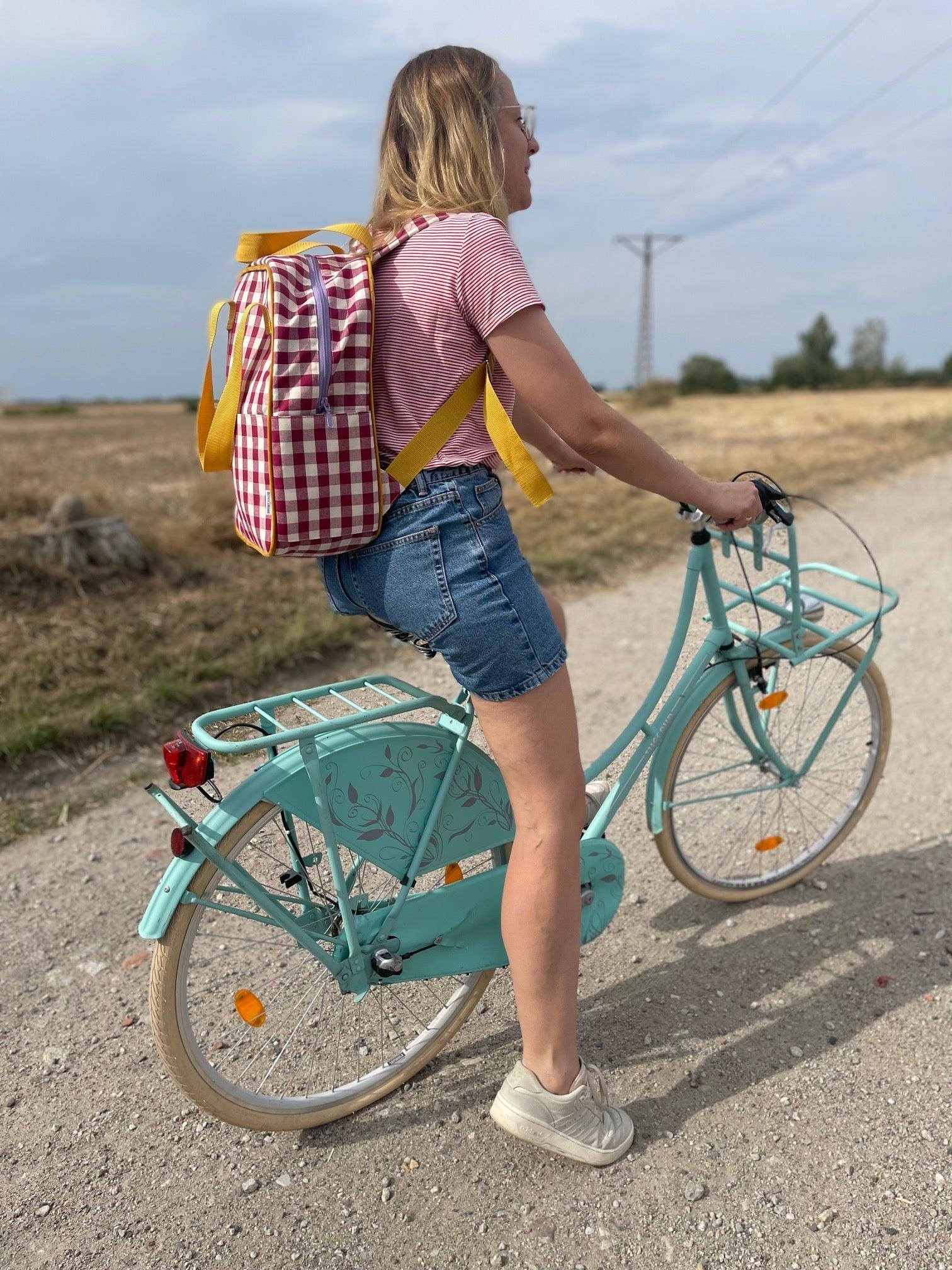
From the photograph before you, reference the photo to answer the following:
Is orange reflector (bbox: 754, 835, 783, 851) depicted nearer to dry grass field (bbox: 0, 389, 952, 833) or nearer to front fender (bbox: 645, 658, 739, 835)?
front fender (bbox: 645, 658, 739, 835)

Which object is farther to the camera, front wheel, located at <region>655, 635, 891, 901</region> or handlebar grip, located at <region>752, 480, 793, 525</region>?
front wheel, located at <region>655, 635, 891, 901</region>

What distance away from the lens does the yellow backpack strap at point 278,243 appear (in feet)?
5.86

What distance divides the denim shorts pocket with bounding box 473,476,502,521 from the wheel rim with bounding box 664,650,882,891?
1.28 metres

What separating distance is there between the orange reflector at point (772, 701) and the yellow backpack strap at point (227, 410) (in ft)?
5.70

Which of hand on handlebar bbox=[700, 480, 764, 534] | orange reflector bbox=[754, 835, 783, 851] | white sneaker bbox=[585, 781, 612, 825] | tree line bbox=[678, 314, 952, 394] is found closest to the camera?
hand on handlebar bbox=[700, 480, 764, 534]

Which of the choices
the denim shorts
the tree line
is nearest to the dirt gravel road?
the denim shorts

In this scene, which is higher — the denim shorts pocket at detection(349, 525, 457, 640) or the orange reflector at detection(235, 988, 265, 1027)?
the denim shorts pocket at detection(349, 525, 457, 640)

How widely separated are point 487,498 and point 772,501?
2.87ft

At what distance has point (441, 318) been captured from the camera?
1.70 metres

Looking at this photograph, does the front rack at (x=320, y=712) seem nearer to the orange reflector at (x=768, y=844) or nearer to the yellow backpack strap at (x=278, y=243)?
the yellow backpack strap at (x=278, y=243)

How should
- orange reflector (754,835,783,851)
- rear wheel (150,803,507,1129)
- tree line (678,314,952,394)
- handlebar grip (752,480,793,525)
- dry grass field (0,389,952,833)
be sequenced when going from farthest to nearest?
tree line (678,314,952,394)
dry grass field (0,389,952,833)
orange reflector (754,835,783,851)
handlebar grip (752,480,793,525)
rear wheel (150,803,507,1129)

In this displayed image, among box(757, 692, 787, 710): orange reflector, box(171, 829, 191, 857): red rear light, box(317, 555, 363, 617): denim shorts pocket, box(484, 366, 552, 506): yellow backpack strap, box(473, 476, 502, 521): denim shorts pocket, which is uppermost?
box(484, 366, 552, 506): yellow backpack strap

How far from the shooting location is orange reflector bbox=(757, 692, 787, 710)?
9.37ft

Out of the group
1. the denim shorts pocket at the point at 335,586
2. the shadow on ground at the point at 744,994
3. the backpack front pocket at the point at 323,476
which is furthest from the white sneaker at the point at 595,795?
the backpack front pocket at the point at 323,476
